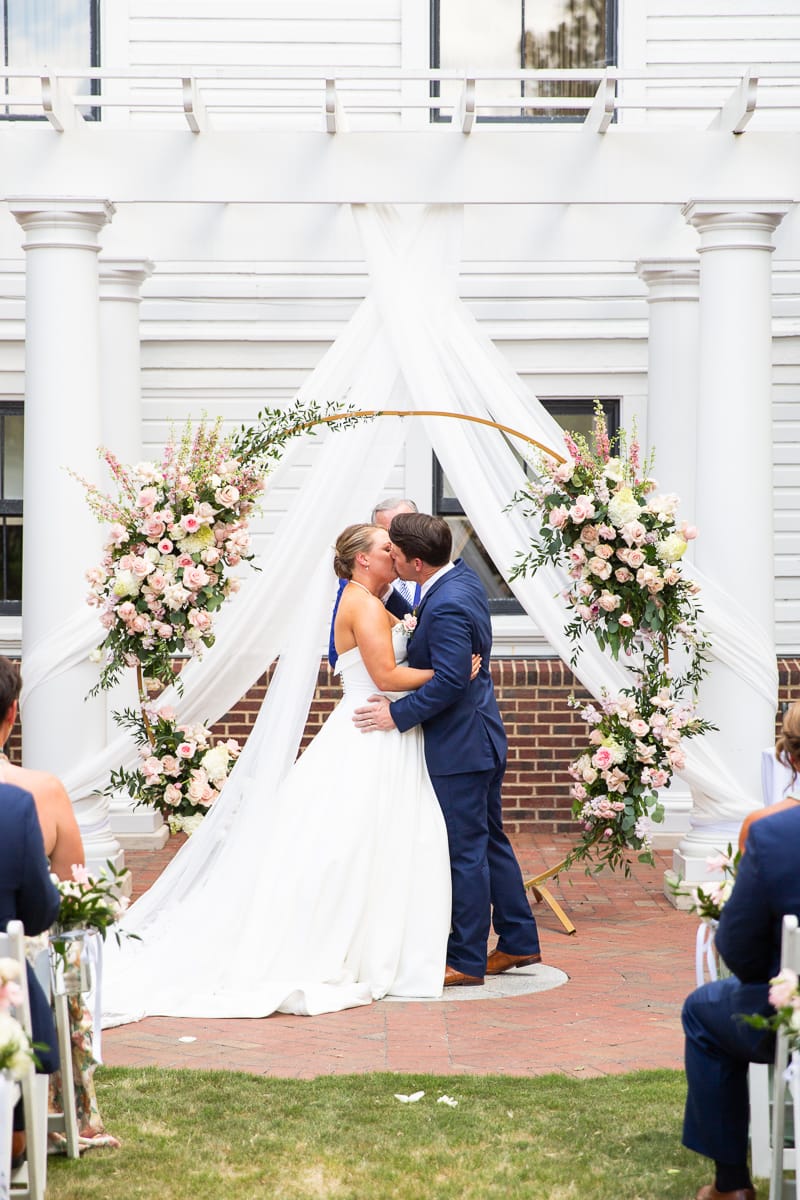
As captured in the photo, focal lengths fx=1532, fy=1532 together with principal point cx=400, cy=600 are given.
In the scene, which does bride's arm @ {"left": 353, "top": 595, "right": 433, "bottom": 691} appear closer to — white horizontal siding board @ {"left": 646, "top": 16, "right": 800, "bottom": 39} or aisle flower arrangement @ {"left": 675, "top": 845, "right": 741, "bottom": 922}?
aisle flower arrangement @ {"left": 675, "top": 845, "right": 741, "bottom": 922}

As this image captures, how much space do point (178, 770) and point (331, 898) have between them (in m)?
1.08

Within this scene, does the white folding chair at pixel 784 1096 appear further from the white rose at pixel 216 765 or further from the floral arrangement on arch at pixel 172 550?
the floral arrangement on arch at pixel 172 550

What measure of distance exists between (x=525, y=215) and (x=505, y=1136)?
5.09 meters

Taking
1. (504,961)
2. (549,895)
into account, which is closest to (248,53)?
(549,895)

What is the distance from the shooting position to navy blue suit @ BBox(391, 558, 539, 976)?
670 cm

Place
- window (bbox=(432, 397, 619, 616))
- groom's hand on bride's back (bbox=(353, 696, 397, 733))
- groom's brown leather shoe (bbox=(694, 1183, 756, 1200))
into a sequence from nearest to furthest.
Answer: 1. groom's brown leather shoe (bbox=(694, 1183, 756, 1200))
2. groom's hand on bride's back (bbox=(353, 696, 397, 733))
3. window (bbox=(432, 397, 619, 616))

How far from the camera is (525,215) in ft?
27.1

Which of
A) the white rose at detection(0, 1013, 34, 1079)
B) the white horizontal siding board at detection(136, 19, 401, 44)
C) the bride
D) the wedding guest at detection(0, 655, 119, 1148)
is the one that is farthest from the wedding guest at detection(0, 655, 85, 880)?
the white horizontal siding board at detection(136, 19, 401, 44)

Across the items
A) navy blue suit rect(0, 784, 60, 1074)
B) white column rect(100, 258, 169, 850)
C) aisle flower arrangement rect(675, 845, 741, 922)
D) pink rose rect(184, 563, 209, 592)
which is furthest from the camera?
white column rect(100, 258, 169, 850)

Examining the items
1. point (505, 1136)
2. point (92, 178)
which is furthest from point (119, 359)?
point (505, 1136)

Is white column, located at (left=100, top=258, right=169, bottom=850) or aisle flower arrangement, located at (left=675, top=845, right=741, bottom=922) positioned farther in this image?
white column, located at (left=100, top=258, right=169, bottom=850)

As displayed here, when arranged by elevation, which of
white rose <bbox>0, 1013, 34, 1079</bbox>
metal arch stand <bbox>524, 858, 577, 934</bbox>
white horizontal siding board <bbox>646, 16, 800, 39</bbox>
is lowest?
metal arch stand <bbox>524, 858, 577, 934</bbox>

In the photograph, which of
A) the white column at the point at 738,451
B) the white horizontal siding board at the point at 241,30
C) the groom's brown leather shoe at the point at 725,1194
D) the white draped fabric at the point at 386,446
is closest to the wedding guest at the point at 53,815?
the groom's brown leather shoe at the point at 725,1194

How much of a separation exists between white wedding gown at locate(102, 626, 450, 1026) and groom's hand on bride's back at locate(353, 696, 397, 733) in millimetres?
38
